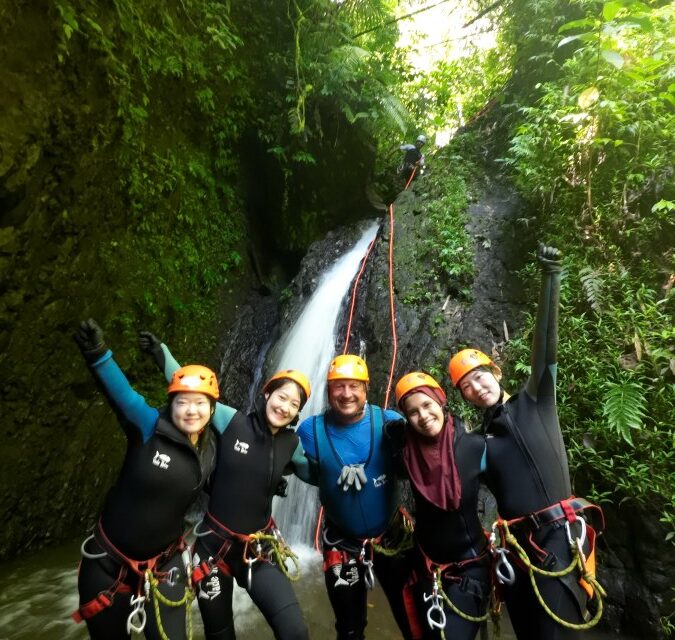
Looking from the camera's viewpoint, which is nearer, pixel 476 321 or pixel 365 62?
pixel 476 321

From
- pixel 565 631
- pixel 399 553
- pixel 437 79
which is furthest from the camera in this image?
pixel 437 79

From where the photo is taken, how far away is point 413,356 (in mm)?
5828

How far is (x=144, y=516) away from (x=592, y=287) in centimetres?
495

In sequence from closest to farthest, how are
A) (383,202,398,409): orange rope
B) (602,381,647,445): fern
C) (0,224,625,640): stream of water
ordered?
(602,381,647,445): fern, (0,224,625,640): stream of water, (383,202,398,409): orange rope

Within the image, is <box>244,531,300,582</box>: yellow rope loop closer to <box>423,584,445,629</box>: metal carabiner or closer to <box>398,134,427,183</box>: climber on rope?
<box>423,584,445,629</box>: metal carabiner

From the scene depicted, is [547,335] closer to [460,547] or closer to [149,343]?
[460,547]

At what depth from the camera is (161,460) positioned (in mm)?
2596

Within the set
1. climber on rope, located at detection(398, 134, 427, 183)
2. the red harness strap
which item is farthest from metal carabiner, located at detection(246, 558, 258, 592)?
climber on rope, located at detection(398, 134, 427, 183)

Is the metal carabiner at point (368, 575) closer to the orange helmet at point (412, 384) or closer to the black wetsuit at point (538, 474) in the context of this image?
the black wetsuit at point (538, 474)

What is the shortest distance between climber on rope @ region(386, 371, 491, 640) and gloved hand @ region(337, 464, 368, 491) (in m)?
0.31

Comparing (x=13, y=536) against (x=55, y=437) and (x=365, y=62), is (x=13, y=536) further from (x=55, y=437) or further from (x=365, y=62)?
(x=365, y=62)

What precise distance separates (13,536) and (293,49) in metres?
9.49

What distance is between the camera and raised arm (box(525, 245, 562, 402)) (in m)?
2.73

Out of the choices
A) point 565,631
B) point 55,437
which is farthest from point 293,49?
point 565,631
